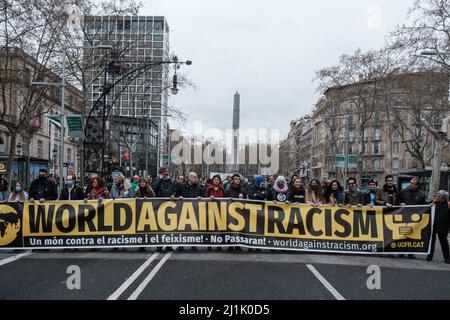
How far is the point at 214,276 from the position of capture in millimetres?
8305

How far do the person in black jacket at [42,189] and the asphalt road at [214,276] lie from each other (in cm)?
182

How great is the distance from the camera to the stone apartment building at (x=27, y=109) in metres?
30.1

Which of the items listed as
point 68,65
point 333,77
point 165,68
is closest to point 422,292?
point 68,65

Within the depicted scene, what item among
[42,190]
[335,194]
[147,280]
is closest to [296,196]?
[335,194]

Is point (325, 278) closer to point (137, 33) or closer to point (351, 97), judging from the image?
point (137, 33)

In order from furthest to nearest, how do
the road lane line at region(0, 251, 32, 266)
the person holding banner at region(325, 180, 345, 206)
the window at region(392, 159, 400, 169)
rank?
the window at region(392, 159, 400, 169) < the person holding banner at region(325, 180, 345, 206) < the road lane line at region(0, 251, 32, 266)

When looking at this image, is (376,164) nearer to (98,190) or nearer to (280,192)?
(280,192)

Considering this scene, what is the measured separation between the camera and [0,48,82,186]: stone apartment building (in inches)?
1184

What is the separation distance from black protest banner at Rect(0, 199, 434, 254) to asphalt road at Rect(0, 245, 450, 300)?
0.26 metres

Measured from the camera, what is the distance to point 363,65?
45.0 m

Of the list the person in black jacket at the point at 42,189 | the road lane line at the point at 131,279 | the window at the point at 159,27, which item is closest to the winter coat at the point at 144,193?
the person in black jacket at the point at 42,189

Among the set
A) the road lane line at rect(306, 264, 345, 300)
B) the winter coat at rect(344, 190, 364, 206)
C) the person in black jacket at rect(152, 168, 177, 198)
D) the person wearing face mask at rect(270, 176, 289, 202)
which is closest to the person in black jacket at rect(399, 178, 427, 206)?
the winter coat at rect(344, 190, 364, 206)

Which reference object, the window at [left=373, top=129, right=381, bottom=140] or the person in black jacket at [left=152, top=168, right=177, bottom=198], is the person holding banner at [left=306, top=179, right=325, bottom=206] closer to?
the person in black jacket at [left=152, top=168, right=177, bottom=198]

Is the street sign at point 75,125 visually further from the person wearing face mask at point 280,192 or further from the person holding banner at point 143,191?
the person wearing face mask at point 280,192
